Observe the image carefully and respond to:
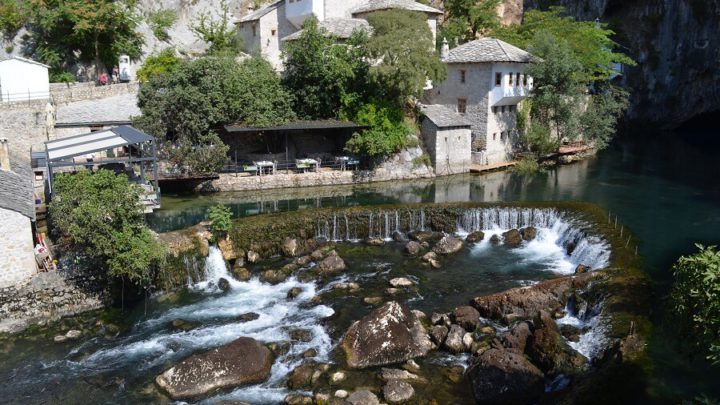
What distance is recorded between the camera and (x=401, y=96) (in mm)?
37312

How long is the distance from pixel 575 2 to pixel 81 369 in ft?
199

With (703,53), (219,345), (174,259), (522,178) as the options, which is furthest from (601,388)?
(703,53)

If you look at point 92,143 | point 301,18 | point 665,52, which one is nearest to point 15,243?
point 92,143

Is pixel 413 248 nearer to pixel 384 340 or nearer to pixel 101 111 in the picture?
pixel 384 340

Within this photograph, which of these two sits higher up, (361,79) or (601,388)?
(361,79)

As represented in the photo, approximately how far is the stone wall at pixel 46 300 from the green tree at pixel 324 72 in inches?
837

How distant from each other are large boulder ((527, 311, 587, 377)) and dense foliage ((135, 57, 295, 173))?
76.3 feet

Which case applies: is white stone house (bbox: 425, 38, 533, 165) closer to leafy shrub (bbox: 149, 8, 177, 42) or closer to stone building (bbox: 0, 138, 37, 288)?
leafy shrub (bbox: 149, 8, 177, 42)

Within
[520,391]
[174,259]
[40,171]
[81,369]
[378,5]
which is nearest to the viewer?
[520,391]

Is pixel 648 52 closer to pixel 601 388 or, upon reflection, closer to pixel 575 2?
pixel 575 2

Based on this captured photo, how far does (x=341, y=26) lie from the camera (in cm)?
4088

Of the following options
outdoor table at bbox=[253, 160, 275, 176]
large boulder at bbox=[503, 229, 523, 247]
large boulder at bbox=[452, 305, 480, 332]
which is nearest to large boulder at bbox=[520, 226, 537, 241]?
large boulder at bbox=[503, 229, 523, 247]

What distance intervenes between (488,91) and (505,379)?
1126 inches

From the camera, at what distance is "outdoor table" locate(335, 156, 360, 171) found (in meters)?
37.2
